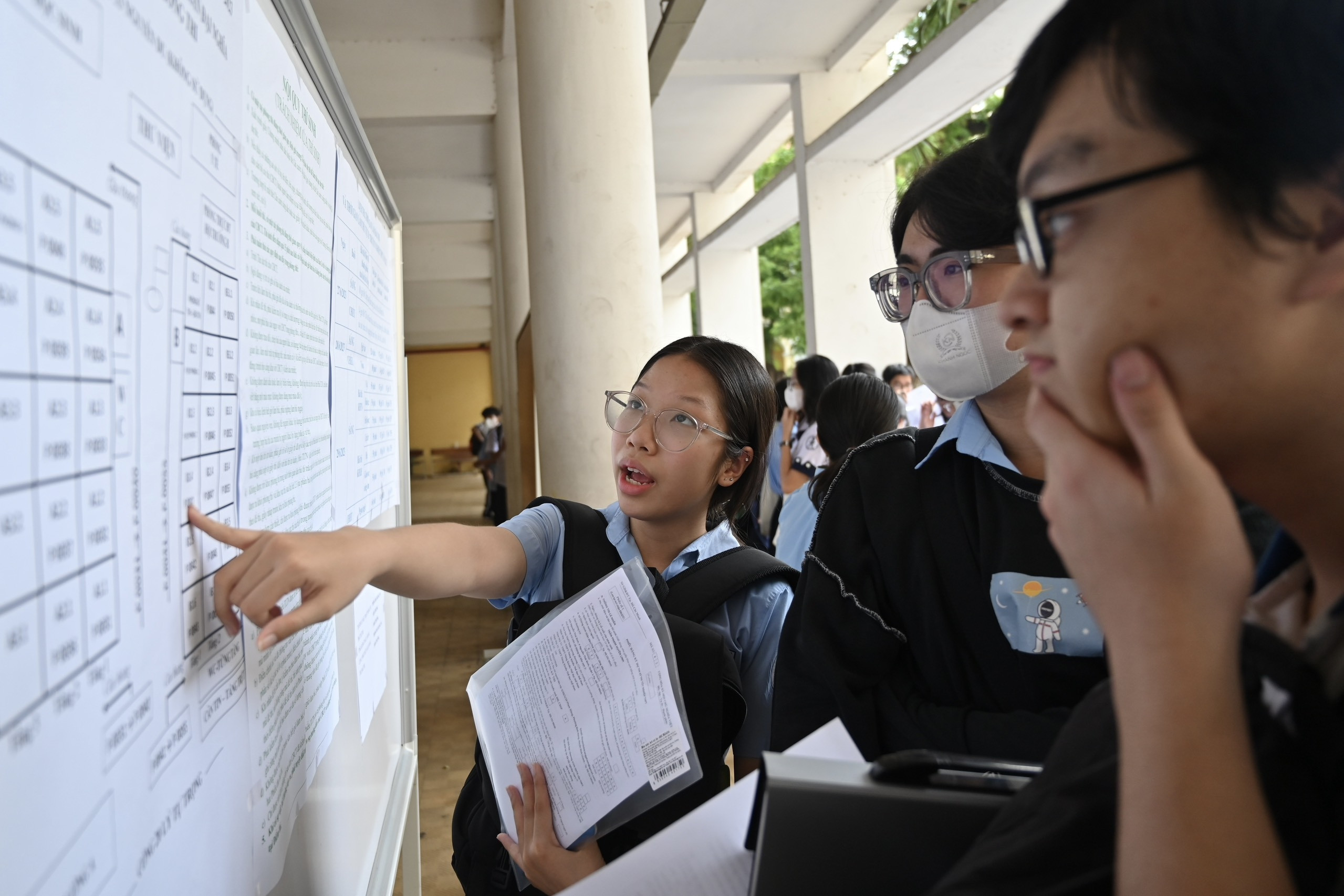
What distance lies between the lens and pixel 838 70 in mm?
7168

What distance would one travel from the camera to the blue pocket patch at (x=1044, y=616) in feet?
3.52

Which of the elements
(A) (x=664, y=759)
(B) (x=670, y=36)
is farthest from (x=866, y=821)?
(B) (x=670, y=36)

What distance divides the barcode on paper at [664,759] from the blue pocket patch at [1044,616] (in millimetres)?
447

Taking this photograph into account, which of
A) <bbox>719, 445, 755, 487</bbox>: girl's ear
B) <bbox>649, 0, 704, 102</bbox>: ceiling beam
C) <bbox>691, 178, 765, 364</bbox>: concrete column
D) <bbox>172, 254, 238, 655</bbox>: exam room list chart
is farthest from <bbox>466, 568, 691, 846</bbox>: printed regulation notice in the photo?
<bbox>691, 178, 765, 364</bbox>: concrete column

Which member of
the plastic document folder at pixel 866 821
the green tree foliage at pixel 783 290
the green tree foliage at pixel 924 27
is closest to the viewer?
the plastic document folder at pixel 866 821

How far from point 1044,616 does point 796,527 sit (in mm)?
1969

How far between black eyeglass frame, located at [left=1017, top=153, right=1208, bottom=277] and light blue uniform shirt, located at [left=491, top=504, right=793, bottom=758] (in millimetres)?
961

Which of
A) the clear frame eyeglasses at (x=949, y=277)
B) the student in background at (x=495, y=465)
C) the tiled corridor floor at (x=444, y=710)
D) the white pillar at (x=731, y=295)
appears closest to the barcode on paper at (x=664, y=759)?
the clear frame eyeglasses at (x=949, y=277)

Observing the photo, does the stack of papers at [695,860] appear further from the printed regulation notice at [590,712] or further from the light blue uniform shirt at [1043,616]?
the light blue uniform shirt at [1043,616]

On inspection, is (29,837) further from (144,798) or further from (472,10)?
(472,10)

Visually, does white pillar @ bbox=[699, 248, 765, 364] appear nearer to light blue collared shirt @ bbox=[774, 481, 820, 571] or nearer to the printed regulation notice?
light blue collared shirt @ bbox=[774, 481, 820, 571]

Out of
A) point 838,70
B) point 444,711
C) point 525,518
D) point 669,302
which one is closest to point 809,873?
point 525,518

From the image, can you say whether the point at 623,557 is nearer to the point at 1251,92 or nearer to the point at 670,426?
the point at 670,426

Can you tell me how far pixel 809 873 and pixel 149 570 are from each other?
0.59 m
